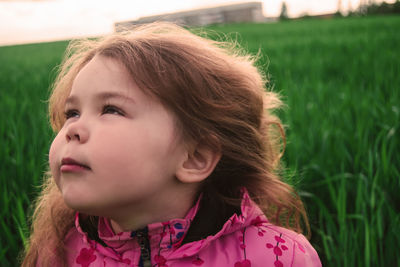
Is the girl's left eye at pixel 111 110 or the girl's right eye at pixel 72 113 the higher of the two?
the girl's left eye at pixel 111 110

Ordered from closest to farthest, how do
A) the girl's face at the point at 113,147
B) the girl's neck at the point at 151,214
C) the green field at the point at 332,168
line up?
the girl's face at the point at 113,147, the girl's neck at the point at 151,214, the green field at the point at 332,168

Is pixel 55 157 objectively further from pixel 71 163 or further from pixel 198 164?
pixel 198 164

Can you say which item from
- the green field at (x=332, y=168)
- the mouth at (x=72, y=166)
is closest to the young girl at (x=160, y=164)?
the mouth at (x=72, y=166)

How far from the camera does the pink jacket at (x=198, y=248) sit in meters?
0.79

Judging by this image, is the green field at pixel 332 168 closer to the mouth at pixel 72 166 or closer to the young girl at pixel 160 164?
the young girl at pixel 160 164

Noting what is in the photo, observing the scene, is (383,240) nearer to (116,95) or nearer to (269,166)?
(269,166)

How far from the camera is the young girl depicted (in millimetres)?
731

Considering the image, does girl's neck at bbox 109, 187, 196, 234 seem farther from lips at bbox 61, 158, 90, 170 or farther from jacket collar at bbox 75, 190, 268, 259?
lips at bbox 61, 158, 90, 170

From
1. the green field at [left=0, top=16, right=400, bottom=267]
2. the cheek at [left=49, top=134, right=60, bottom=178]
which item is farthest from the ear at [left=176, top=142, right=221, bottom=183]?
the green field at [left=0, top=16, right=400, bottom=267]

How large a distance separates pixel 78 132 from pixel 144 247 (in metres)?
0.29

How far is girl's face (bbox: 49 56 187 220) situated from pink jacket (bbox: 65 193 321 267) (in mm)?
72

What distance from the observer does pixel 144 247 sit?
2.62 ft

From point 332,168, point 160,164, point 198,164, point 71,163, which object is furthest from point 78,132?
point 332,168

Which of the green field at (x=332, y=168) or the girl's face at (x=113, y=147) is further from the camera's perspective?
the green field at (x=332, y=168)
